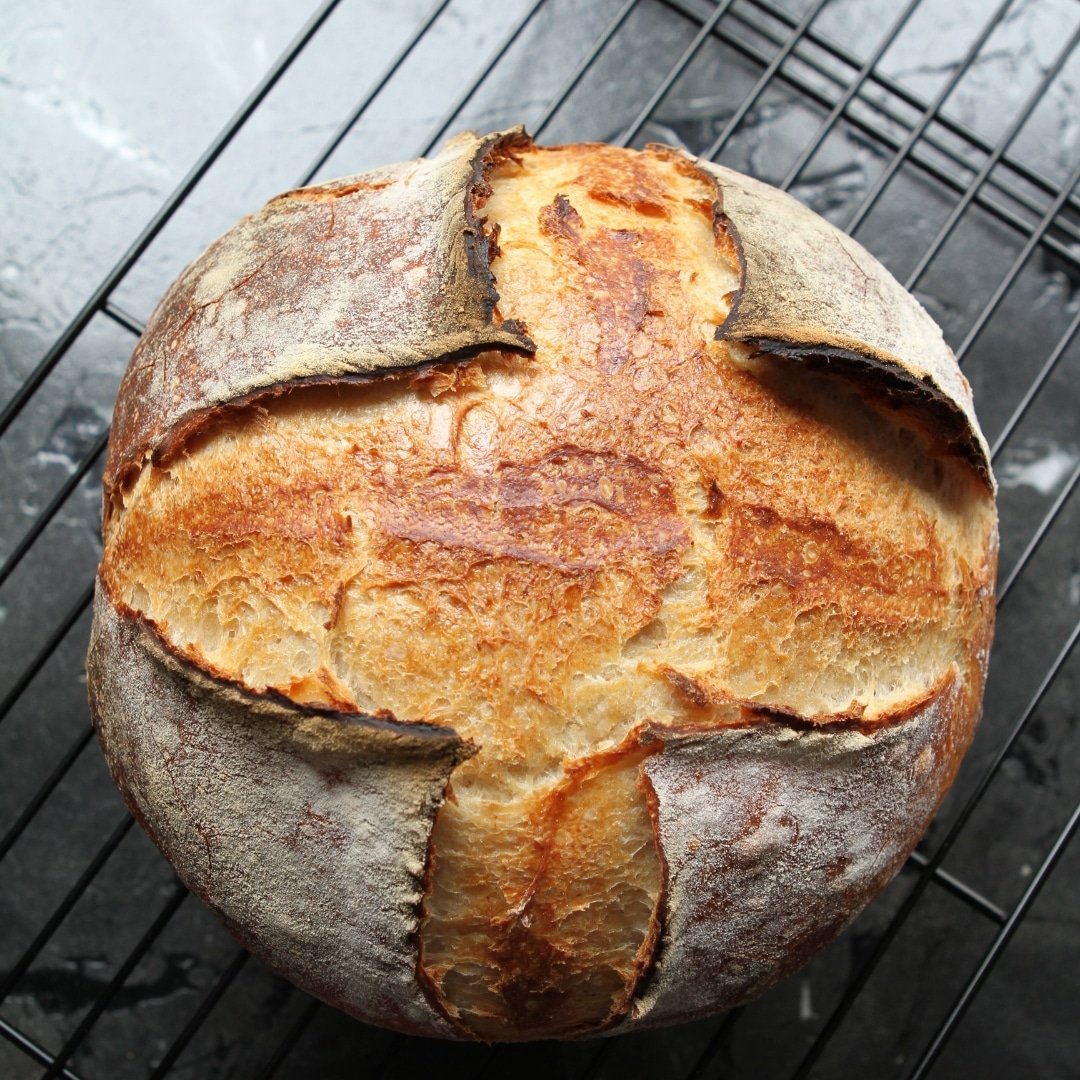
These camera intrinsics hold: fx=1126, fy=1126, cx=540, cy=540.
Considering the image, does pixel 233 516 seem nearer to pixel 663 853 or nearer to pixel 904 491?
pixel 663 853

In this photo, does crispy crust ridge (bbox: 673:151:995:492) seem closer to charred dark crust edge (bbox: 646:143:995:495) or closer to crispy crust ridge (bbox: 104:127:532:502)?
charred dark crust edge (bbox: 646:143:995:495)

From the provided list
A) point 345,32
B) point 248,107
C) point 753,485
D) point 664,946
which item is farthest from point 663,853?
point 345,32

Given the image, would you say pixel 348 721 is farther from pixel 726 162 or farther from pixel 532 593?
pixel 726 162

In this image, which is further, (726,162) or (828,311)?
(726,162)

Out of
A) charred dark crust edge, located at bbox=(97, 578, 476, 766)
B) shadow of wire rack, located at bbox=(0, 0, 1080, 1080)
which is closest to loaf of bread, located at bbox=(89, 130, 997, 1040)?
charred dark crust edge, located at bbox=(97, 578, 476, 766)

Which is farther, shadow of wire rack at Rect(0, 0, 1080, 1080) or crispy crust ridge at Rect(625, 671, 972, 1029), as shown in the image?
shadow of wire rack at Rect(0, 0, 1080, 1080)

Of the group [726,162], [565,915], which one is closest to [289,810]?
[565,915]

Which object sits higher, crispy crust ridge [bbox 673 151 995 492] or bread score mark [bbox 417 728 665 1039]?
crispy crust ridge [bbox 673 151 995 492]
